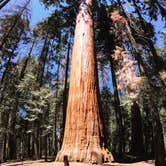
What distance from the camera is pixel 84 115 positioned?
7.45 m

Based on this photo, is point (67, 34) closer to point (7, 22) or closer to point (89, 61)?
point (7, 22)

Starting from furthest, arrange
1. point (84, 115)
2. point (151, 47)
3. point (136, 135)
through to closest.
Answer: point (136, 135)
point (151, 47)
point (84, 115)

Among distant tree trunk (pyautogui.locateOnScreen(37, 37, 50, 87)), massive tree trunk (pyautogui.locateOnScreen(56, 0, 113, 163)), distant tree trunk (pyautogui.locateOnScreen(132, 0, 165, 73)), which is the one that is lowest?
massive tree trunk (pyautogui.locateOnScreen(56, 0, 113, 163))

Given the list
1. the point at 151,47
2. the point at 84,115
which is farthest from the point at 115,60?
the point at 84,115

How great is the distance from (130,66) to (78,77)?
13.2ft

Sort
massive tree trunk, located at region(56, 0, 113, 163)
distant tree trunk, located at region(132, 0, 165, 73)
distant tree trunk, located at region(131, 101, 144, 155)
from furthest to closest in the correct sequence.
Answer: distant tree trunk, located at region(131, 101, 144, 155), distant tree trunk, located at region(132, 0, 165, 73), massive tree trunk, located at region(56, 0, 113, 163)

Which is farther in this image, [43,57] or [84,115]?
[43,57]

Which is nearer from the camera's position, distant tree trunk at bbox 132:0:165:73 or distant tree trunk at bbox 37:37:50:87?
distant tree trunk at bbox 132:0:165:73

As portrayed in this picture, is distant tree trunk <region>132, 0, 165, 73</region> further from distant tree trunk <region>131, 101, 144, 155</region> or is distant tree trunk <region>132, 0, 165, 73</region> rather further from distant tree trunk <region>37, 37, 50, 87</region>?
distant tree trunk <region>37, 37, 50, 87</region>

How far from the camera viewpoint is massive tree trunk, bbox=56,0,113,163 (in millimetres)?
7048

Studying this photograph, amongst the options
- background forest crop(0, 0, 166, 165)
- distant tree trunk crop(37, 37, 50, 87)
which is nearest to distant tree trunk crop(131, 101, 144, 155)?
background forest crop(0, 0, 166, 165)

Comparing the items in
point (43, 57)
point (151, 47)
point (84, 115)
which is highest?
point (43, 57)

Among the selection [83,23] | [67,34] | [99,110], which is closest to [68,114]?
[99,110]

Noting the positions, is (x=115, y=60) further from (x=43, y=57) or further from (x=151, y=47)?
(x=43, y=57)
